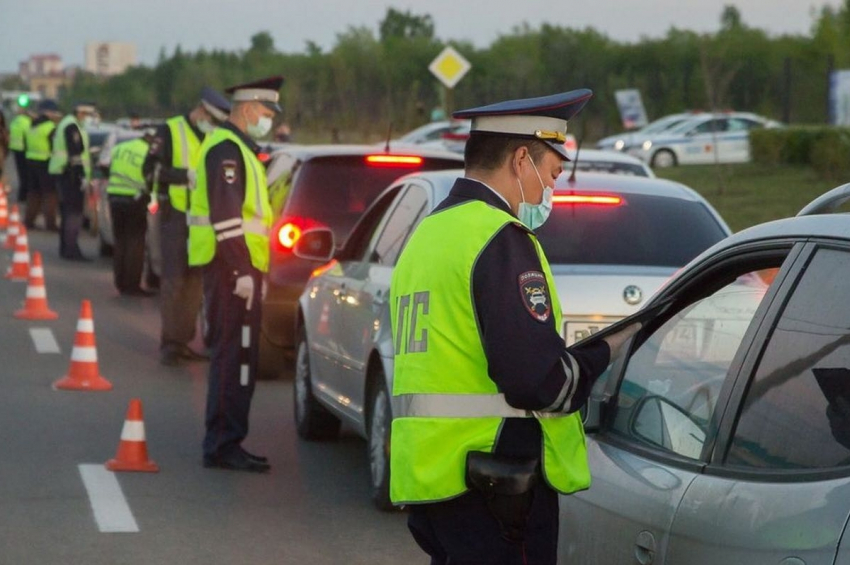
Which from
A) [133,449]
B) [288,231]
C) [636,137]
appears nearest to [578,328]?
[133,449]

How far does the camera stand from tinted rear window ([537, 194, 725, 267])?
8086mm

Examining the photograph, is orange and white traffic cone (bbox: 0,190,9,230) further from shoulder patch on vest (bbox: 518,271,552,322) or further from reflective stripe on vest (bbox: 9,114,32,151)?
shoulder patch on vest (bbox: 518,271,552,322)

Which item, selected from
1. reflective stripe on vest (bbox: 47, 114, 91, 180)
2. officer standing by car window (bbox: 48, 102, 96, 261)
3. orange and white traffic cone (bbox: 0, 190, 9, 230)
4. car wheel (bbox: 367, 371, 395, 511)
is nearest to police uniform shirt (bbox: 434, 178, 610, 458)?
car wheel (bbox: 367, 371, 395, 511)

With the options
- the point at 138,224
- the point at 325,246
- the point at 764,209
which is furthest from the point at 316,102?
the point at 325,246

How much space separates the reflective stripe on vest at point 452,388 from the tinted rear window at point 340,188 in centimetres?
772

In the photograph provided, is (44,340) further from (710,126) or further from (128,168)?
(710,126)

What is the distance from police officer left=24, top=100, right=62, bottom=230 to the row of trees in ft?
22.9

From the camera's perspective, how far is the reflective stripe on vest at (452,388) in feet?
12.2

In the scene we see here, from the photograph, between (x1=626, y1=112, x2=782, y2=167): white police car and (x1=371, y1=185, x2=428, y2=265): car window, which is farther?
(x1=626, y1=112, x2=782, y2=167): white police car

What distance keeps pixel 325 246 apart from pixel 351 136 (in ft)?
154

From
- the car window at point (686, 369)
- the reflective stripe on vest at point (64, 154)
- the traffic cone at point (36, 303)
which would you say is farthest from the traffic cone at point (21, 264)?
the car window at point (686, 369)

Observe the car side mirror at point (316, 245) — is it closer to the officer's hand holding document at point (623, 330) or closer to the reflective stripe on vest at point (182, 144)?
the reflective stripe on vest at point (182, 144)

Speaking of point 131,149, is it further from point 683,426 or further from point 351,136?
point 351,136

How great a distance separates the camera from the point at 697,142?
4384 cm
